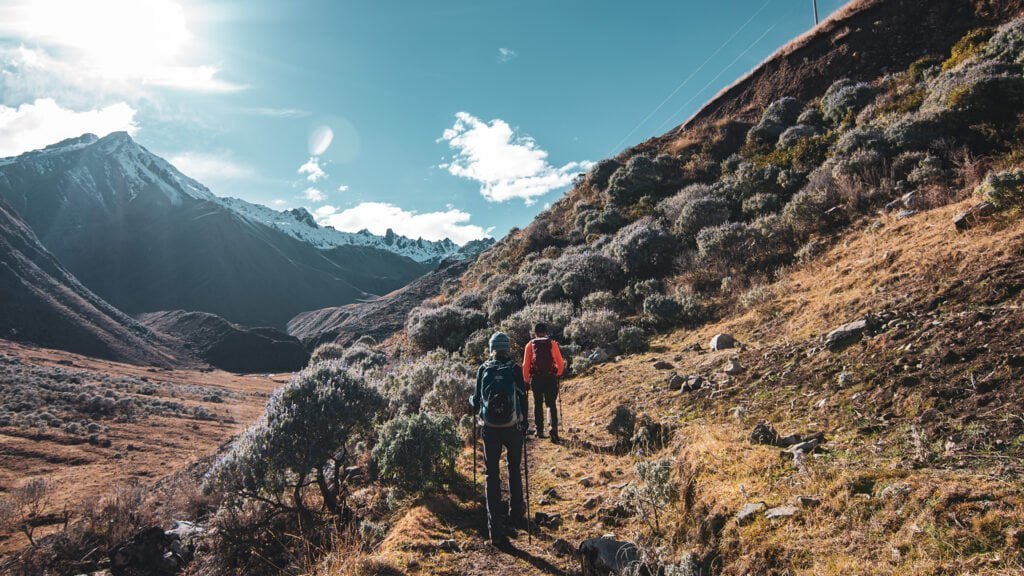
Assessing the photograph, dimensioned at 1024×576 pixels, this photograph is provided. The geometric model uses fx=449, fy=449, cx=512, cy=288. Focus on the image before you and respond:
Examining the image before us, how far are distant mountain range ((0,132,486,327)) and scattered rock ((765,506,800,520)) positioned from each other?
13298cm

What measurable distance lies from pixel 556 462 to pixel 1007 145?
13810 mm

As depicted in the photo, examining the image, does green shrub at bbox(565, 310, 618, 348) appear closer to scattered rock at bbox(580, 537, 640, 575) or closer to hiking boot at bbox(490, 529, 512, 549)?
hiking boot at bbox(490, 529, 512, 549)

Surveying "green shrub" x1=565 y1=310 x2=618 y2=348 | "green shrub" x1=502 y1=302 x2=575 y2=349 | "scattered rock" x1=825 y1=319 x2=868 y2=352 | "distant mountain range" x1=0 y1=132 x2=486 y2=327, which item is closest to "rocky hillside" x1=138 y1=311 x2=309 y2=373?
"distant mountain range" x1=0 y1=132 x2=486 y2=327

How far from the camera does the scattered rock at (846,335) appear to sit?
240 inches

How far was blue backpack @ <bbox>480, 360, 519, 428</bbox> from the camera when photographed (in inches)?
203

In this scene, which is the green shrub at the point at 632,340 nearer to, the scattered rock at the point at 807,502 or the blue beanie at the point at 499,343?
the blue beanie at the point at 499,343

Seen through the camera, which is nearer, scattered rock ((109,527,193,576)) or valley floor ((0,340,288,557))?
scattered rock ((109,527,193,576))

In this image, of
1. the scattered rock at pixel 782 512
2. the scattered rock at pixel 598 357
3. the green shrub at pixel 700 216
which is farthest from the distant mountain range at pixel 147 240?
the scattered rock at pixel 782 512

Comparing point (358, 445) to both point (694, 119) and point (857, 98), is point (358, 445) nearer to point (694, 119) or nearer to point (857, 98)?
point (857, 98)

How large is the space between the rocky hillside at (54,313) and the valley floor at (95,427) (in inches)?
667

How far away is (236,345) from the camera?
259 ft

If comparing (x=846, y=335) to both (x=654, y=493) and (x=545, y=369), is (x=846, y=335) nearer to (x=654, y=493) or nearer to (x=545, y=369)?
(x=654, y=493)

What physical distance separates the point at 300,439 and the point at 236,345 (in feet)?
282

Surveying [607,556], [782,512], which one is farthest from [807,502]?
[607,556]
